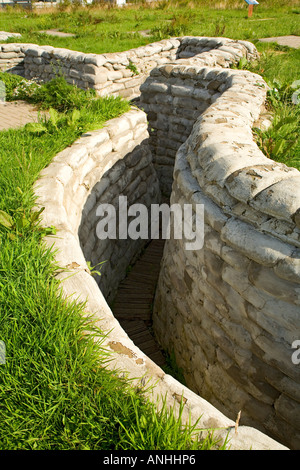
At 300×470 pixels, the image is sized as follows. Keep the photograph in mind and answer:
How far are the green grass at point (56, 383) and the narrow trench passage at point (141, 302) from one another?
2012 mm

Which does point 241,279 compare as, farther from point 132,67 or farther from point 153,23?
point 153,23

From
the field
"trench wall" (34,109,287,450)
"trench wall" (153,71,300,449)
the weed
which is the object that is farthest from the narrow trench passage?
the weed

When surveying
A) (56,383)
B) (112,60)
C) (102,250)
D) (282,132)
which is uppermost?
(112,60)

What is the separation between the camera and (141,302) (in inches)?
181

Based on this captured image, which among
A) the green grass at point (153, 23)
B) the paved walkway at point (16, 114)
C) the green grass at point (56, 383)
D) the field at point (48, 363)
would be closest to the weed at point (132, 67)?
the green grass at point (153, 23)

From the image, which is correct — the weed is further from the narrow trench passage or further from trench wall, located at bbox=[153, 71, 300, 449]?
trench wall, located at bbox=[153, 71, 300, 449]

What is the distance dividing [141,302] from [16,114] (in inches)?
149

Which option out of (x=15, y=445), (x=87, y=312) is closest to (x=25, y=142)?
(x=87, y=312)

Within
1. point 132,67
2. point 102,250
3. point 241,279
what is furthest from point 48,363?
point 132,67

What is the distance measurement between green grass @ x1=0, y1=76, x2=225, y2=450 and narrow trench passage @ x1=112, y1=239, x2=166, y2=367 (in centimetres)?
201

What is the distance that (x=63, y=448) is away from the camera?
154 cm

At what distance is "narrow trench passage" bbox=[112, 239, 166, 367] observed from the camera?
13.2 ft

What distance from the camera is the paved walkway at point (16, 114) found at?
5.42 meters
